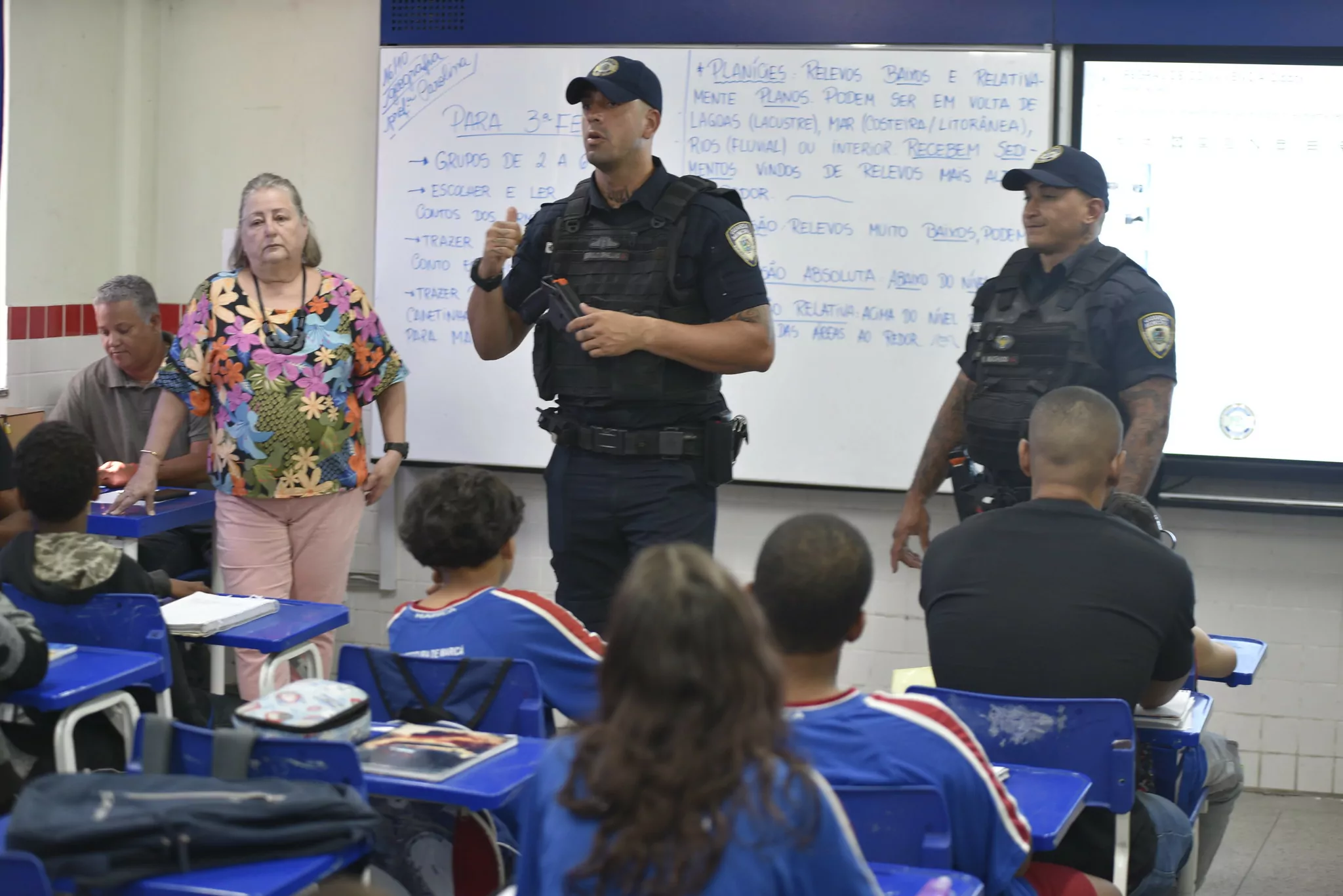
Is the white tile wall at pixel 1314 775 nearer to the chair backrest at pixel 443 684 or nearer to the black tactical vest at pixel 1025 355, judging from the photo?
the black tactical vest at pixel 1025 355

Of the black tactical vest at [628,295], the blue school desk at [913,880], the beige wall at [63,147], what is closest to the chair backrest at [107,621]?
the black tactical vest at [628,295]

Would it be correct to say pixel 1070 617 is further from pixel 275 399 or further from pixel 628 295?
pixel 275 399

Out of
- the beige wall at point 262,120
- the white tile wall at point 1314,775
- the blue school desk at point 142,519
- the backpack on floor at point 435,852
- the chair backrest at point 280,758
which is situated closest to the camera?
the chair backrest at point 280,758

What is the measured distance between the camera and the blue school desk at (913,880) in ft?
5.64

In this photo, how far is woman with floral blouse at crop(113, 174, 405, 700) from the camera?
394cm

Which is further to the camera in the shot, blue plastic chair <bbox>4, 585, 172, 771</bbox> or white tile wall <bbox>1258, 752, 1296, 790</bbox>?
white tile wall <bbox>1258, 752, 1296, 790</bbox>

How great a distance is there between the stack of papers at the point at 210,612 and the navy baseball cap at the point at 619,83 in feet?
4.58

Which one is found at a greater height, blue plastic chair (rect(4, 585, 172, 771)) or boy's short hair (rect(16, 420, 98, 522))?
boy's short hair (rect(16, 420, 98, 522))

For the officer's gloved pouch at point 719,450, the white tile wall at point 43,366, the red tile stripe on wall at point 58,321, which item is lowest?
the officer's gloved pouch at point 719,450

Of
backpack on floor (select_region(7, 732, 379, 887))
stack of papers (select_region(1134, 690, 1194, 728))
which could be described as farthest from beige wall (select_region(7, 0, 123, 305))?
stack of papers (select_region(1134, 690, 1194, 728))

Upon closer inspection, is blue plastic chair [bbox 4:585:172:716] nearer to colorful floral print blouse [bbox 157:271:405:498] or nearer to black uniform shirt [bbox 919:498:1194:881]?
colorful floral print blouse [bbox 157:271:405:498]

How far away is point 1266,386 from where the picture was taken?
4.25 metres

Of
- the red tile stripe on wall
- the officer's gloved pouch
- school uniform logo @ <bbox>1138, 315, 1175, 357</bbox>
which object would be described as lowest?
the officer's gloved pouch

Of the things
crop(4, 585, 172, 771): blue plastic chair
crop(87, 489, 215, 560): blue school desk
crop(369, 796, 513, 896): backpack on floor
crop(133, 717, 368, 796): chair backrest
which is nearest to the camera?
crop(133, 717, 368, 796): chair backrest
